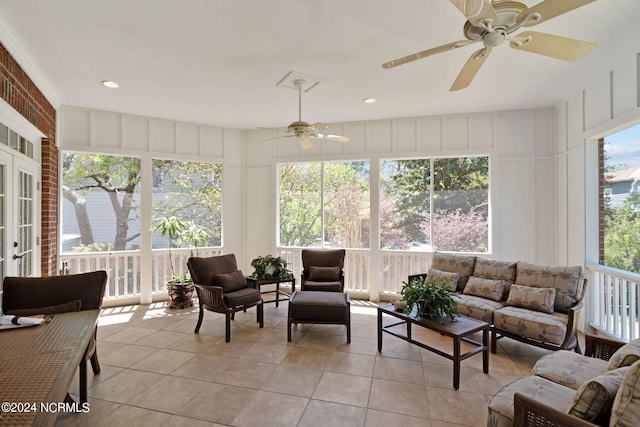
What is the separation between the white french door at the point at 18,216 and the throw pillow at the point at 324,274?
11.3ft

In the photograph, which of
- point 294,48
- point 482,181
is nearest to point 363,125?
point 482,181

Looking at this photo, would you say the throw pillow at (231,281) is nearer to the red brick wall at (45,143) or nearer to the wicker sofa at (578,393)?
the red brick wall at (45,143)

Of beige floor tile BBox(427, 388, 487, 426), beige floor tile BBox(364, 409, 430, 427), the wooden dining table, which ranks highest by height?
the wooden dining table

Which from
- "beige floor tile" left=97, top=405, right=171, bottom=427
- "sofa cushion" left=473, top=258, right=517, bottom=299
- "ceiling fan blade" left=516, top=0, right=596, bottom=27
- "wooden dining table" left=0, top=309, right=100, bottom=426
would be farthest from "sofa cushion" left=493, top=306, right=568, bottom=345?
"wooden dining table" left=0, top=309, right=100, bottom=426

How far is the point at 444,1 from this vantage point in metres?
2.25

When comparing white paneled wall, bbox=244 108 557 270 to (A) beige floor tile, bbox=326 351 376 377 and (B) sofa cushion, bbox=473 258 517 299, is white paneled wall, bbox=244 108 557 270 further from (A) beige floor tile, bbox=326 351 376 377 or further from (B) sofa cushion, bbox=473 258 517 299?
(A) beige floor tile, bbox=326 351 376 377

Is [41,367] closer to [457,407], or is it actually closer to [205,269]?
[205,269]

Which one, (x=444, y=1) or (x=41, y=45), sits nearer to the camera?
(x=444, y=1)

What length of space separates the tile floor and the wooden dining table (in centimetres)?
53

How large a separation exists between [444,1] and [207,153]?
4557 millimetres

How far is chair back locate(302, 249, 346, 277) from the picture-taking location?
196 inches

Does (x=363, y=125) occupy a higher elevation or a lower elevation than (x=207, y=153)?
higher

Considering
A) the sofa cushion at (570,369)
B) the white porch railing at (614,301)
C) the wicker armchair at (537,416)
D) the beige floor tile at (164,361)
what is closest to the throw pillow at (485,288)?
the white porch railing at (614,301)

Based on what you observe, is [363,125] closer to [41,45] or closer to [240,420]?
[41,45]
